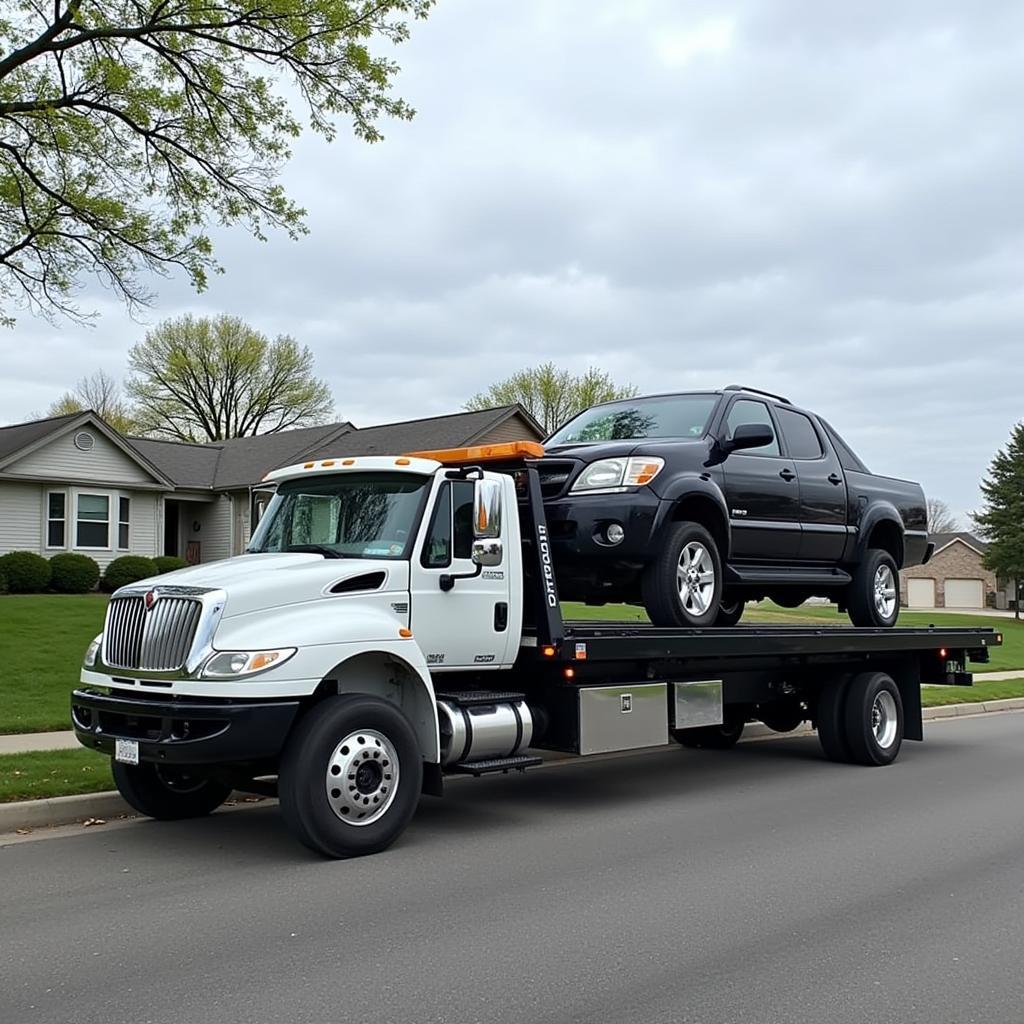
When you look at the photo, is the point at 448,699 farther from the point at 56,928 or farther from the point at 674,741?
the point at 674,741

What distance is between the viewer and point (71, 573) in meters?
27.9

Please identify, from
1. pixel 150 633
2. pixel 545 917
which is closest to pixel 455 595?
pixel 150 633

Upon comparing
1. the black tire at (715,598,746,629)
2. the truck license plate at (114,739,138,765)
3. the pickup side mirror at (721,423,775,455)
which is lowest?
the truck license plate at (114,739,138,765)

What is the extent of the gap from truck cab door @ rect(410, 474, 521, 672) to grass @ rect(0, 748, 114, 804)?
2.94 m

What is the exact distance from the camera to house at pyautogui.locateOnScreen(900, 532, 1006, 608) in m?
75.1

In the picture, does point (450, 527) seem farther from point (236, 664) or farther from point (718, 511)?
point (718, 511)

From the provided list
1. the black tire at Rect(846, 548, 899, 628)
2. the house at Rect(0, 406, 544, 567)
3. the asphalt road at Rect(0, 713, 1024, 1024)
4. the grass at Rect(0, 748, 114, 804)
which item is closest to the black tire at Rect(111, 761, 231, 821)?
the asphalt road at Rect(0, 713, 1024, 1024)

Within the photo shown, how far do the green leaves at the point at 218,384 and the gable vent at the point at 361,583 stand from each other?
5242 cm

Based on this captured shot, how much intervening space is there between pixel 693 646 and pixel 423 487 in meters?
2.54

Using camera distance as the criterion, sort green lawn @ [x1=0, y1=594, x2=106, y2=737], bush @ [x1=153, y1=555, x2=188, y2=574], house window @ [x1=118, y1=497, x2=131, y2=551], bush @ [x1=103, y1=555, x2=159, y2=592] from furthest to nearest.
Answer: house window @ [x1=118, y1=497, x2=131, y2=551] → bush @ [x1=153, y1=555, x2=188, y2=574] → bush @ [x1=103, y1=555, x2=159, y2=592] → green lawn @ [x1=0, y1=594, x2=106, y2=737]

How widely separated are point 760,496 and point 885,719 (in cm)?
309

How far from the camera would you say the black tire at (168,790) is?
7816 millimetres

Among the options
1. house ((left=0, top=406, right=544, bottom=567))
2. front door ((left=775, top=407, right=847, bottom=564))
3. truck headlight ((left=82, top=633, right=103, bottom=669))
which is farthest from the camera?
house ((left=0, top=406, right=544, bottom=567))

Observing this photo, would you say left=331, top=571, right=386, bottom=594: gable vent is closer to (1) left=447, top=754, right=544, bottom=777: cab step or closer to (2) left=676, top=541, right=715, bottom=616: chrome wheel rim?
(1) left=447, top=754, right=544, bottom=777: cab step
